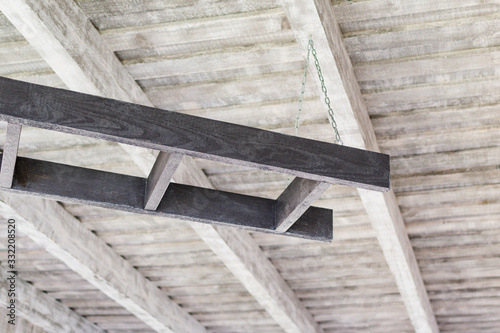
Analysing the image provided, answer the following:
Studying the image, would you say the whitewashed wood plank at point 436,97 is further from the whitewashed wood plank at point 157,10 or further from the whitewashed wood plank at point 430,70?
the whitewashed wood plank at point 157,10

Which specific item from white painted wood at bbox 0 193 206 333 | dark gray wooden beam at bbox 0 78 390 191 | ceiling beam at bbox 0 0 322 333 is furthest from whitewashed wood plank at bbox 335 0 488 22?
white painted wood at bbox 0 193 206 333

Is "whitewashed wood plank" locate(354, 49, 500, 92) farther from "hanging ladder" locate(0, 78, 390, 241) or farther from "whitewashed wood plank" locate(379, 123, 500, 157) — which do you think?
"hanging ladder" locate(0, 78, 390, 241)

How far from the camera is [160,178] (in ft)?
9.07

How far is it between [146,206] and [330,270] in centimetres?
326

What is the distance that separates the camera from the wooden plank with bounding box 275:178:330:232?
2.73 metres

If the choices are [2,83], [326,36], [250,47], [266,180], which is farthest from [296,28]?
[266,180]

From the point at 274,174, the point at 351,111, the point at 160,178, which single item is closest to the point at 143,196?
the point at 160,178

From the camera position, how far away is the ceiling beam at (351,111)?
304cm

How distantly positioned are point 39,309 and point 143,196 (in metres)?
3.92

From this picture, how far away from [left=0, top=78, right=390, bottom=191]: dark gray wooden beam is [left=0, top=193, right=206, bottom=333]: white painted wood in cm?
227

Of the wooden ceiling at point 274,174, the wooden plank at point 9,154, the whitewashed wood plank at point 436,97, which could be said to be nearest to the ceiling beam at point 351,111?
the wooden ceiling at point 274,174

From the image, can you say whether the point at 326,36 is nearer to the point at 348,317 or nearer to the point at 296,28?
the point at 296,28

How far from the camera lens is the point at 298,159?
8.27 feet

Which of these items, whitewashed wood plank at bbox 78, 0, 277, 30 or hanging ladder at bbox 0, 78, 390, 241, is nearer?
hanging ladder at bbox 0, 78, 390, 241
